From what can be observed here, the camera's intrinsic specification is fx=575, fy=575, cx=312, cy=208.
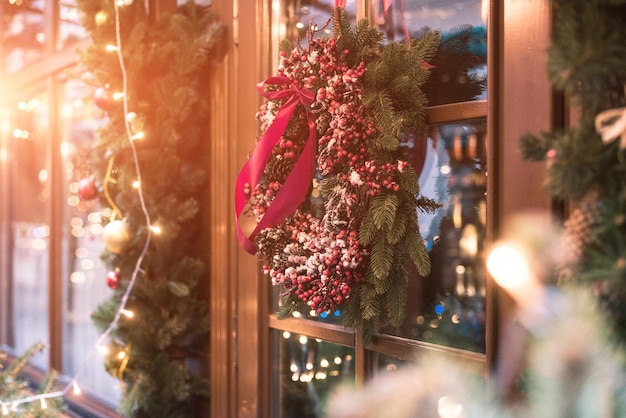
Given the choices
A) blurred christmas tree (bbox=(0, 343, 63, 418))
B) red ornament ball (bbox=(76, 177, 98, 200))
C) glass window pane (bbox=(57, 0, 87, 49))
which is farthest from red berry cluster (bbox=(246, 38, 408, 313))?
glass window pane (bbox=(57, 0, 87, 49))

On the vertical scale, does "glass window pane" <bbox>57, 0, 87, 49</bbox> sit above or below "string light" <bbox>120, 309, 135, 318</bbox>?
above

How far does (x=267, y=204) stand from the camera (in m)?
1.35

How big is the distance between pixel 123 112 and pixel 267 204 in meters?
0.76

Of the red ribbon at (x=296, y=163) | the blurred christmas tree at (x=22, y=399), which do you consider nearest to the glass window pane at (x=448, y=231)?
the red ribbon at (x=296, y=163)

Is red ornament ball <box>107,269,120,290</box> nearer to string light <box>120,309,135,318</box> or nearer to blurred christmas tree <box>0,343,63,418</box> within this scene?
string light <box>120,309,135,318</box>

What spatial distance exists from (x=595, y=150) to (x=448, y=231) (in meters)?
0.57

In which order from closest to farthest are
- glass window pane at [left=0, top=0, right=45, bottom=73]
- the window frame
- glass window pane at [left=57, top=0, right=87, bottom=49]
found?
the window frame < glass window pane at [left=57, top=0, right=87, bottom=49] < glass window pane at [left=0, top=0, right=45, bottom=73]

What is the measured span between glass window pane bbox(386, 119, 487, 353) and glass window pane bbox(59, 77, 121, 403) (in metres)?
1.50

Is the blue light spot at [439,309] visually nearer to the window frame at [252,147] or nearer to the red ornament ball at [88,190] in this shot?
the window frame at [252,147]

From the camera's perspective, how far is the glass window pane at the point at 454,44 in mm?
1226

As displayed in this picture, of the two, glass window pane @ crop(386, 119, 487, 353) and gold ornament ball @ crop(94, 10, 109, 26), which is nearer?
glass window pane @ crop(386, 119, 487, 353)

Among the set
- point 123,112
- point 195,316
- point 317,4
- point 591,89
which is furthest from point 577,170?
point 123,112

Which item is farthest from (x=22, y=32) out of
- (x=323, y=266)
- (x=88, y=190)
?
(x=323, y=266)

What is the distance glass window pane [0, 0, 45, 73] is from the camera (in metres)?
2.85
